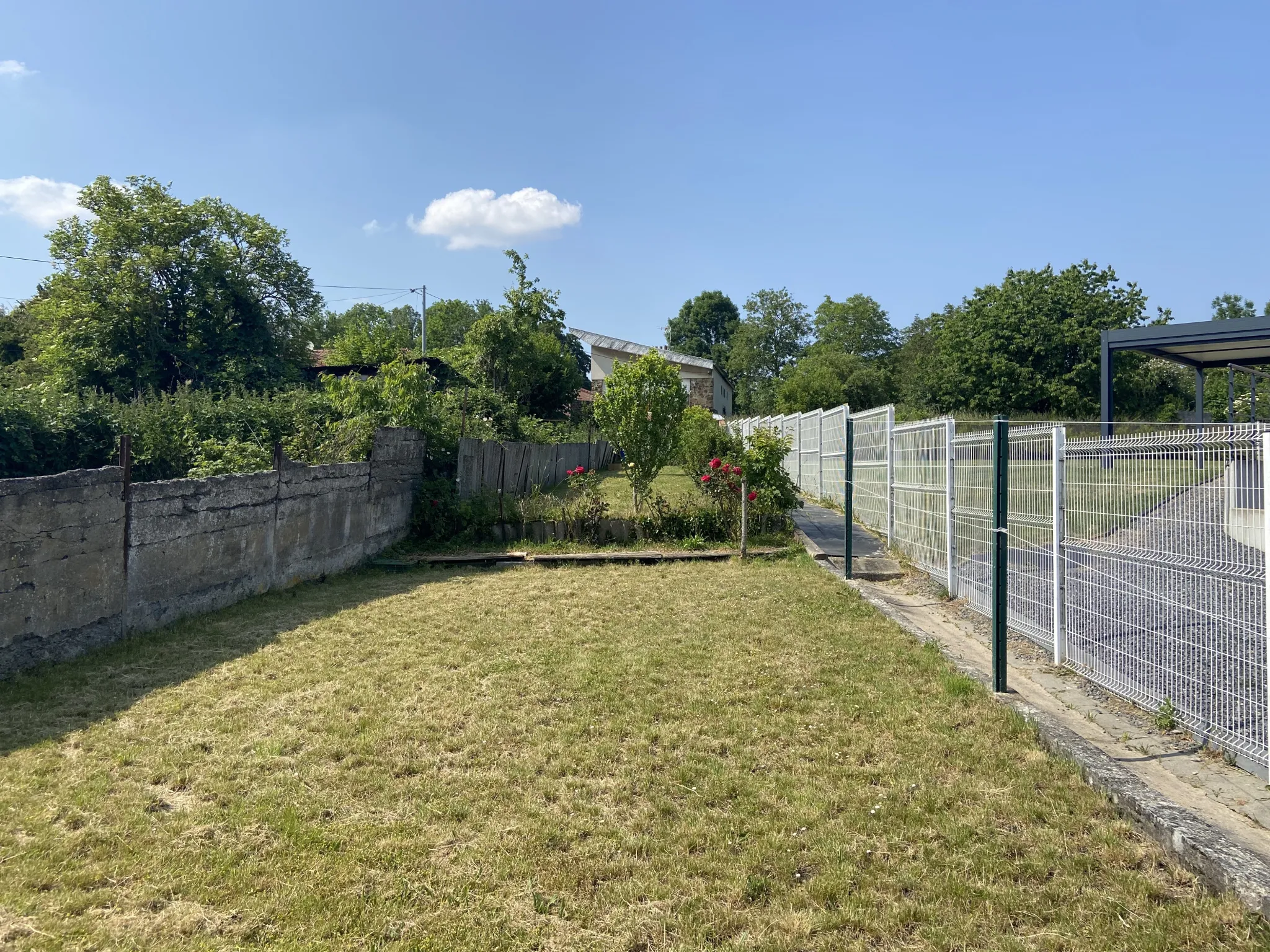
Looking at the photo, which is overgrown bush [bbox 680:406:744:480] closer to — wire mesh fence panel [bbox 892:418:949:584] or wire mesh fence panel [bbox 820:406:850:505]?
wire mesh fence panel [bbox 820:406:850:505]

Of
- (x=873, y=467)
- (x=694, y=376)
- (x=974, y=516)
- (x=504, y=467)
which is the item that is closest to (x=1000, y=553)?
(x=974, y=516)

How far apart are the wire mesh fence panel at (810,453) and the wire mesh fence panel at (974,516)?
9451mm

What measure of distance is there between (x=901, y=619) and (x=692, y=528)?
4.80 metres

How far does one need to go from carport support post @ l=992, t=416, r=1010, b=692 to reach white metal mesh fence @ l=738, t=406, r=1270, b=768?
337mm

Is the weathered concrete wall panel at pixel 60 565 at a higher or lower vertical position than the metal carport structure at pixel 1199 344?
lower

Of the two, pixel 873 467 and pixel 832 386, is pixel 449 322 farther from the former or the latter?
pixel 873 467

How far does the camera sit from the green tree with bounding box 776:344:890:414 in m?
38.6

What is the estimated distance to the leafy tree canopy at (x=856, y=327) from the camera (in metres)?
65.8

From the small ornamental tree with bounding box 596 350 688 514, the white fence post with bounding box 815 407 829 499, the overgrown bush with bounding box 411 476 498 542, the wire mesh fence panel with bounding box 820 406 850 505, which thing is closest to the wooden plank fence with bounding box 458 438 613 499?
the overgrown bush with bounding box 411 476 498 542

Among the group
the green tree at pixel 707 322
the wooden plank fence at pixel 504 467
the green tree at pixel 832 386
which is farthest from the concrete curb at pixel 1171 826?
the green tree at pixel 707 322

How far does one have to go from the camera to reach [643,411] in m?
11.9

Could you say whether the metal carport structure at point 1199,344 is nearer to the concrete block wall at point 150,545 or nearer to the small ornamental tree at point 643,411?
the small ornamental tree at point 643,411

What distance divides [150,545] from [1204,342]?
56.9 ft

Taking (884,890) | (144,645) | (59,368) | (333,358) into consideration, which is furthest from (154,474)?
(333,358)
